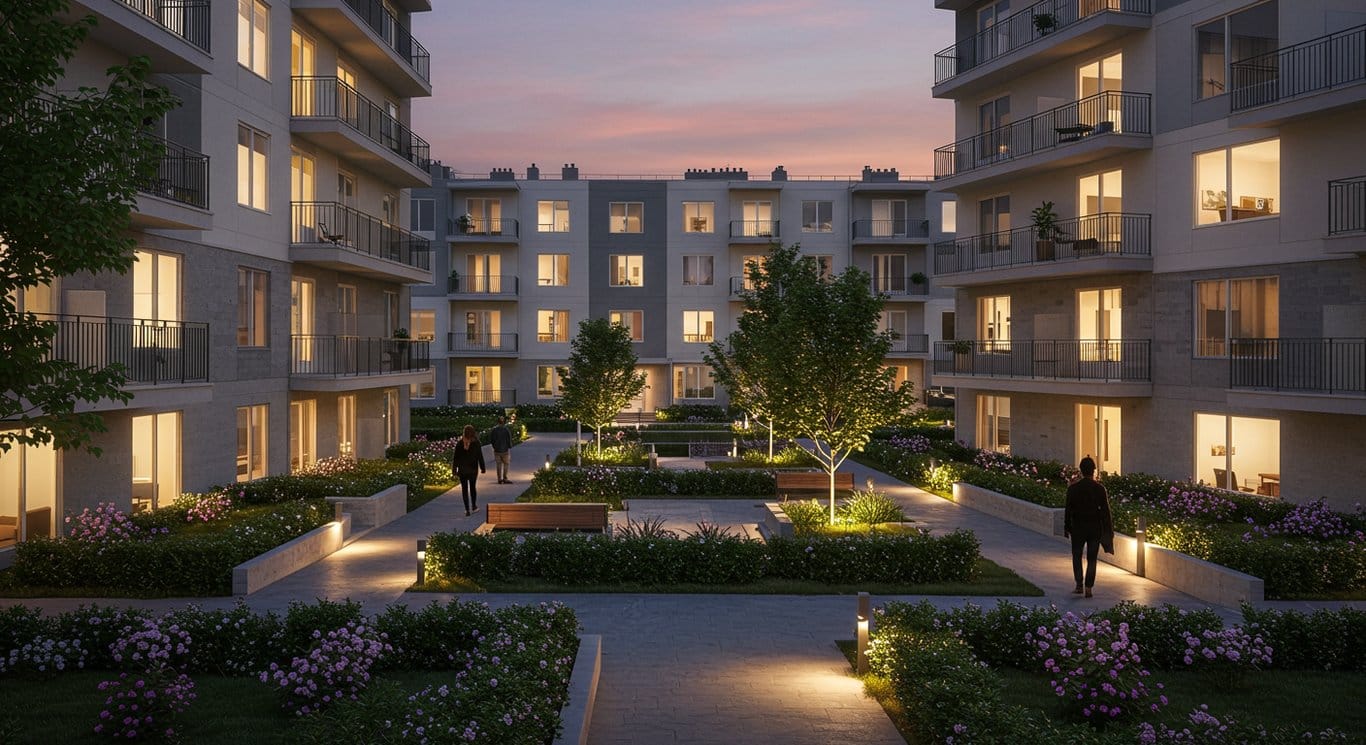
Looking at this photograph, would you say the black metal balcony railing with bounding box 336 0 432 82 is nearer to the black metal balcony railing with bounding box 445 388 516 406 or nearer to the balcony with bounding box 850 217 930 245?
the black metal balcony railing with bounding box 445 388 516 406

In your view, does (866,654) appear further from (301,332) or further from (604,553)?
(301,332)

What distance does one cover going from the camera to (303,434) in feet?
90.8

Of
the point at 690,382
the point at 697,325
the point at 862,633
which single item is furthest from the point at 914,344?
the point at 862,633

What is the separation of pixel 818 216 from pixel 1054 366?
1235 inches

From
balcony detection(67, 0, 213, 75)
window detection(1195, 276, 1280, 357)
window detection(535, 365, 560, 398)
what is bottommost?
window detection(535, 365, 560, 398)

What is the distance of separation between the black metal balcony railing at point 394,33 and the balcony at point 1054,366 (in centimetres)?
2063

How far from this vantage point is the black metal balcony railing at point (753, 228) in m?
58.8

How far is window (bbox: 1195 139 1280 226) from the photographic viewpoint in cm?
2319

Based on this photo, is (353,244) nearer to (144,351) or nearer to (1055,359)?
(144,351)

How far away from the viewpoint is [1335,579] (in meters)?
15.0

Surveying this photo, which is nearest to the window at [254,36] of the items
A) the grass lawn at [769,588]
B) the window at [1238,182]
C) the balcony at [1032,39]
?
the grass lawn at [769,588]

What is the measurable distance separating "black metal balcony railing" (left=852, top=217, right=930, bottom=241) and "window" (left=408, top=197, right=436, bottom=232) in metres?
24.9

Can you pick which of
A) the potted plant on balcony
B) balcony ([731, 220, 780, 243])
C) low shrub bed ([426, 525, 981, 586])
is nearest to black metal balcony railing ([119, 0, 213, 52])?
low shrub bed ([426, 525, 981, 586])

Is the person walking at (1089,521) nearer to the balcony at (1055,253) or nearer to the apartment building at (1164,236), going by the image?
the apartment building at (1164,236)
